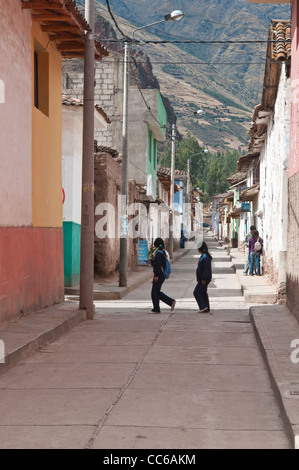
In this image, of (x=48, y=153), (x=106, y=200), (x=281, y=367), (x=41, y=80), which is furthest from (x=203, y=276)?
(x=106, y=200)

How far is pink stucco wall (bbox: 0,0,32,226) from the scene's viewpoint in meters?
11.2

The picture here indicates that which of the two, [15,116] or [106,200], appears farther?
[106,200]

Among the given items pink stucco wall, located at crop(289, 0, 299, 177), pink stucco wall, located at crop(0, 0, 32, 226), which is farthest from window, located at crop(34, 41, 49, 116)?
pink stucco wall, located at crop(289, 0, 299, 177)

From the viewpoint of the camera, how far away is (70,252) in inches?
776

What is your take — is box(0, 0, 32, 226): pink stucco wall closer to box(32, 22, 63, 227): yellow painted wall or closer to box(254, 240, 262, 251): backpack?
box(32, 22, 63, 227): yellow painted wall

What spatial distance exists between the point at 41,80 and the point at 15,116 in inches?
124

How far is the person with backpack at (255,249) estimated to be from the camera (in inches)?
996

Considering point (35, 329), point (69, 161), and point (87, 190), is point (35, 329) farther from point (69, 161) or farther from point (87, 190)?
point (69, 161)

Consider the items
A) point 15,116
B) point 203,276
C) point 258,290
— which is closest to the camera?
point 15,116

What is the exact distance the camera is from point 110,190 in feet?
74.9

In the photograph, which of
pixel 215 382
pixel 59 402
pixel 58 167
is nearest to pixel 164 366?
pixel 215 382

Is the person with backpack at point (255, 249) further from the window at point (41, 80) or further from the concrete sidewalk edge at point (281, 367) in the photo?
the window at point (41, 80)

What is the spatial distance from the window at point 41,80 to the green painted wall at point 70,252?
18.2 feet
